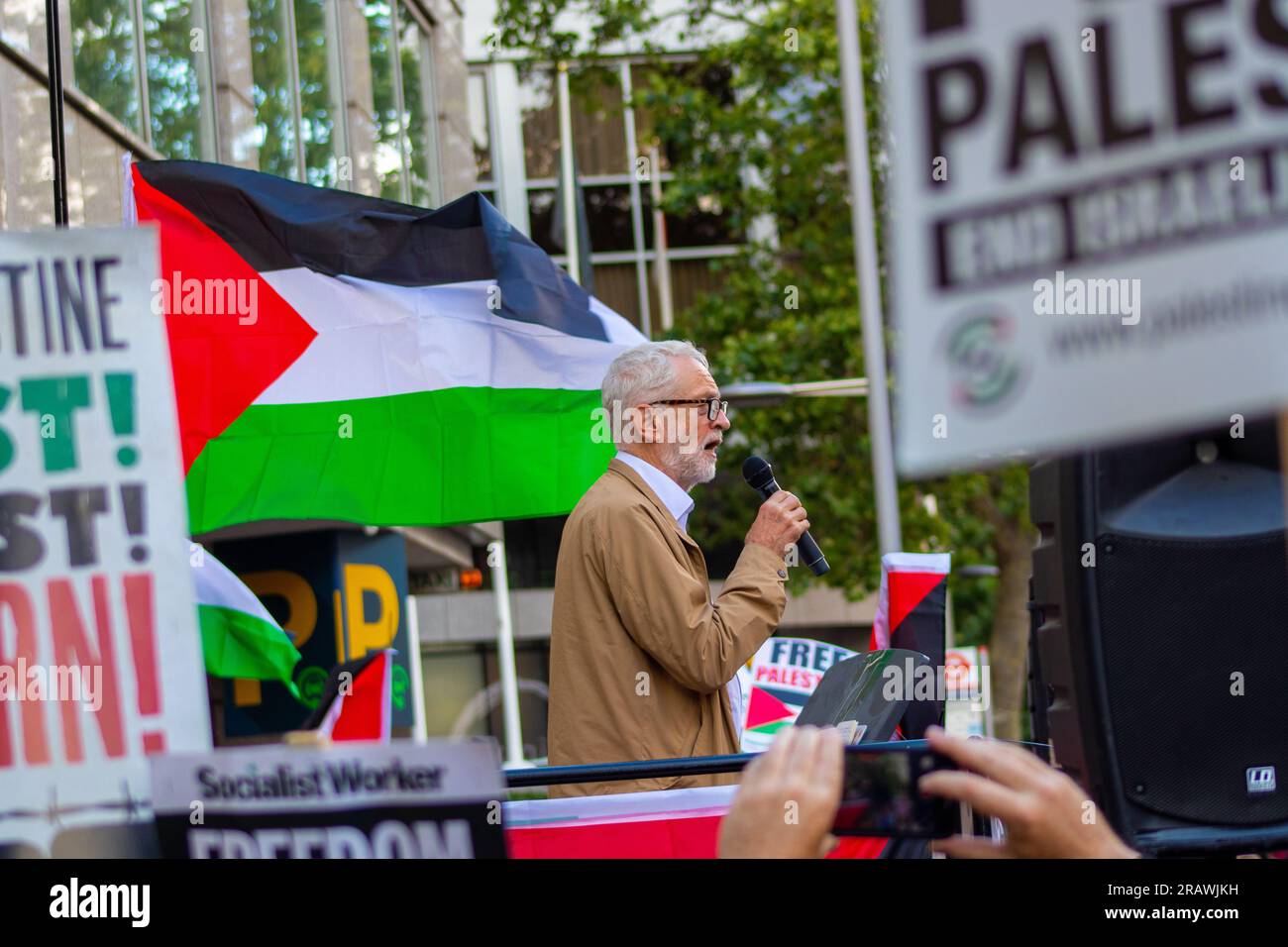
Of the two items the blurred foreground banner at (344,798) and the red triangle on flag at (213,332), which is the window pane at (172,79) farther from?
the blurred foreground banner at (344,798)

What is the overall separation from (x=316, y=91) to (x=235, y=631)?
9.05m

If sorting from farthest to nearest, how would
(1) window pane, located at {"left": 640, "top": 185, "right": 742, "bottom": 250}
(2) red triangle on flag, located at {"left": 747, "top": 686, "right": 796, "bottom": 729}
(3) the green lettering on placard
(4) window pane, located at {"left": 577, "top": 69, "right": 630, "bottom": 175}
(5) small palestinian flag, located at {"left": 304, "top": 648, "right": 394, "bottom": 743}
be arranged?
(1) window pane, located at {"left": 640, "top": 185, "right": 742, "bottom": 250} → (4) window pane, located at {"left": 577, "top": 69, "right": 630, "bottom": 175} → (2) red triangle on flag, located at {"left": 747, "top": 686, "right": 796, "bottom": 729} → (5) small palestinian flag, located at {"left": 304, "top": 648, "right": 394, "bottom": 743} → (3) the green lettering on placard

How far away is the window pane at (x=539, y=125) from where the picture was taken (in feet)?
75.5

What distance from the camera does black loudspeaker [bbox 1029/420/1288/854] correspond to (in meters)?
2.90

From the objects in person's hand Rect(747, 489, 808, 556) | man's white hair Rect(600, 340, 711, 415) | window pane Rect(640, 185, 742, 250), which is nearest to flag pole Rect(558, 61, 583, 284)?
window pane Rect(640, 185, 742, 250)

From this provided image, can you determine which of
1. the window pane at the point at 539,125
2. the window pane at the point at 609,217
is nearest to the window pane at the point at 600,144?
the window pane at the point at 609,217

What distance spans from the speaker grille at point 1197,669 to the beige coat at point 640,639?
1.20 meters

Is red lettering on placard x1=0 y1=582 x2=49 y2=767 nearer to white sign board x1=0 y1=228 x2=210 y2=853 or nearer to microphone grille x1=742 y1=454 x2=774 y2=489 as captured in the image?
white sign board x1=0 y1=228 x2=210 y2=853

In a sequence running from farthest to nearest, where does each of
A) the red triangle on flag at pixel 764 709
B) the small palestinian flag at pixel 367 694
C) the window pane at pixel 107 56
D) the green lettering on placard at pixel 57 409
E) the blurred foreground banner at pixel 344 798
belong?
1. the window pane at pixel 107 56
2. the red triangle on flag at pixel 764 709
3. the small palestinian flag at pixel 367 694
4. the green lettering on placard at pixel 57 409
5. the blurred foreground banner at pixel 344 798

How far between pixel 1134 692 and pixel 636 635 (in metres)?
1.41

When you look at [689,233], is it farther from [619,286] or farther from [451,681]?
[451,681]

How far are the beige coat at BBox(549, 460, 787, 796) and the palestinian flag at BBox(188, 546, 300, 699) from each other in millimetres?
2324
